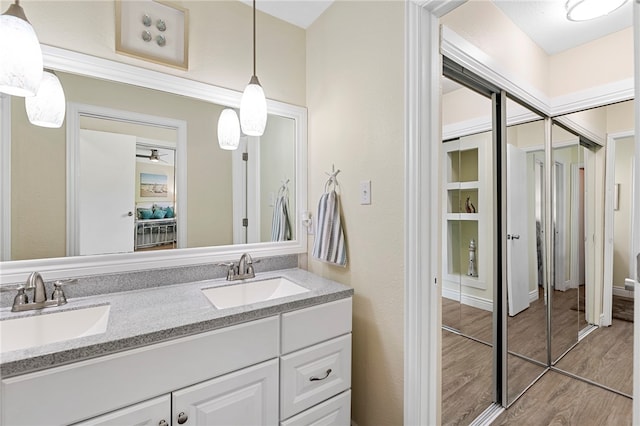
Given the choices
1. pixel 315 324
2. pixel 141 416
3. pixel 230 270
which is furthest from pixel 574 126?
pixel 141 416

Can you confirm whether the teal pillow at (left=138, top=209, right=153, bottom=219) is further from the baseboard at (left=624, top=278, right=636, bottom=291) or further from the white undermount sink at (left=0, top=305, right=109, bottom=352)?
the baseboard at (left=624, top=278, right=636, bottom=291)

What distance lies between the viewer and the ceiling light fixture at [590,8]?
156 centimetres

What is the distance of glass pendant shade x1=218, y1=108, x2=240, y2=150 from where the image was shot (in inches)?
64.2

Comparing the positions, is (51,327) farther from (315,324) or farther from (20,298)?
(315,324)

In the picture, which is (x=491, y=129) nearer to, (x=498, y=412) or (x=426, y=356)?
(x=426, y=356)

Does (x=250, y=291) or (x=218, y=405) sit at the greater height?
(x=250, y=291)

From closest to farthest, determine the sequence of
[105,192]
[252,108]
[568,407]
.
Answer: [105,192] < [252,108] < [568,407]

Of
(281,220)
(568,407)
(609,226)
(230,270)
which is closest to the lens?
(230,270)

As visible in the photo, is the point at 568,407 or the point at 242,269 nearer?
the point at 242,269

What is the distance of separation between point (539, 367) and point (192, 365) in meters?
2.33

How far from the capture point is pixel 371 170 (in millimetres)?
1425

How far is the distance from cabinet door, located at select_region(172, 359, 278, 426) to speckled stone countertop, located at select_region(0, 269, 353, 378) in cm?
21

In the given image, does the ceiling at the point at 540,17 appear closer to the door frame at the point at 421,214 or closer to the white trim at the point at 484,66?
the white trim at the point at 484,66

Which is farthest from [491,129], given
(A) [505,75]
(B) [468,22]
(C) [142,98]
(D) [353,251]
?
(C) [142,98]
